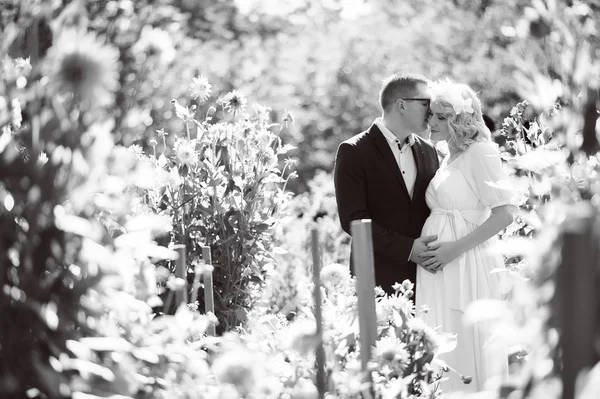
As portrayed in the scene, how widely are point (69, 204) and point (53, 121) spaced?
164 mm

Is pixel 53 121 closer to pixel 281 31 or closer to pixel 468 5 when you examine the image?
pixel 468 5

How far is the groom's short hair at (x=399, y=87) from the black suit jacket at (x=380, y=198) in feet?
0.98

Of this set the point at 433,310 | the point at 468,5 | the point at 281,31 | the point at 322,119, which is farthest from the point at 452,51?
the point at 433,310

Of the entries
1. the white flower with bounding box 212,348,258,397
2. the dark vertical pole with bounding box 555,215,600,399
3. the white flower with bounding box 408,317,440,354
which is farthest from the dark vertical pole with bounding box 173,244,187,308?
the dark vertical pole with bounding box 555,215,600,399

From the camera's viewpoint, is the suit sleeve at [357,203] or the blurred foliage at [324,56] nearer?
the suit sleeve at [357,203]

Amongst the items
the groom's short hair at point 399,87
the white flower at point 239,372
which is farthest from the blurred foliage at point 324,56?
the white flower at point 239,372

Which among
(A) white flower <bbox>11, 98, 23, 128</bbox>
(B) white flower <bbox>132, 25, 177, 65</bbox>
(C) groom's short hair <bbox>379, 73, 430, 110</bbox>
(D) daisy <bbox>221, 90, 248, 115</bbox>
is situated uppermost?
(C) groom's short hair <bbox>379, 73, 430, 110</bbox>

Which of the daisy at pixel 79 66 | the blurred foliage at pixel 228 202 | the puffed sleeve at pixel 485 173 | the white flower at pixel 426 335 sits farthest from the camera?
the puffed sleeve at pixel 485 173

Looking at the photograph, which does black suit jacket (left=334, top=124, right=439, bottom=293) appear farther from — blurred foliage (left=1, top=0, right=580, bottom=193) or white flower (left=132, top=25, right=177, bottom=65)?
blurred foliage (left=1, top=0, right=580, bottom=193)

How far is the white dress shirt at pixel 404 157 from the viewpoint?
12.8ft

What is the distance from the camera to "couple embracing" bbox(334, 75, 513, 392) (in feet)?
11.7

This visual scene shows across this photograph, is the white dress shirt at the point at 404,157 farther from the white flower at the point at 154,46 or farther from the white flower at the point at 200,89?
the white flower at the point at 154,46

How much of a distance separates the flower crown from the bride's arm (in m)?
0.53

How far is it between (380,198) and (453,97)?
67cm
